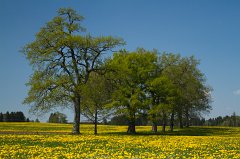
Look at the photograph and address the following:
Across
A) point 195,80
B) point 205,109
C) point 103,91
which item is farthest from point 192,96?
point 103,91

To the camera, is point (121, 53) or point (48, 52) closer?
point (48, 52)

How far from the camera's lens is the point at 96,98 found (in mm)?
49719

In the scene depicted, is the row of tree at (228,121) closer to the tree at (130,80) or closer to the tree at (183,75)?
the tree at (183,75)

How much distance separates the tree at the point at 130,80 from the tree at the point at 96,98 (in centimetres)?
125

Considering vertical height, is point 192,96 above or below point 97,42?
below

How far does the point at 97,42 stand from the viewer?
1903 inches

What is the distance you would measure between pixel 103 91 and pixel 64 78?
6.00 metres

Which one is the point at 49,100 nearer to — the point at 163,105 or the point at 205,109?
the point at 163,105

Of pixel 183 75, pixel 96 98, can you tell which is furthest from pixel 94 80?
pixel 183 75

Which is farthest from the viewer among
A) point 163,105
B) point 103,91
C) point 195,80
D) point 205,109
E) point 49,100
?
point 205,109

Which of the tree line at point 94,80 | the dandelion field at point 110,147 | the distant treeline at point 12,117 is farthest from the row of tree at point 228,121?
the dandelion field at point 110,147

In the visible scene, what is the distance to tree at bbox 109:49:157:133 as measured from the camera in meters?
51.2

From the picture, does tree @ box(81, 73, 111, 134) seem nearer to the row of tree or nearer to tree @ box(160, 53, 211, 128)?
tree @ box(160, 53, 211, 128)

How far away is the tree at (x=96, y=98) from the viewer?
48422 millimetres
